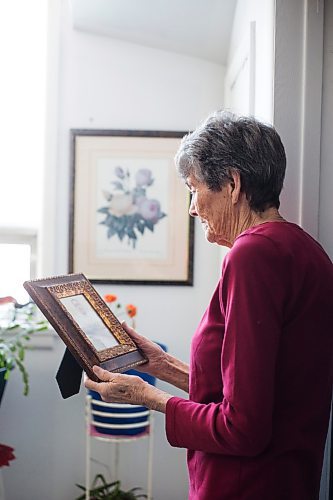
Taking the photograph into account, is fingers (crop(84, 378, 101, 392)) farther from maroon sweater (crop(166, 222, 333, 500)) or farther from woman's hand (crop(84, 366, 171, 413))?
maroon sweater (crop(166, 222, 333, 500))

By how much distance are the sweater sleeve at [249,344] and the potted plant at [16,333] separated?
1.53 metres

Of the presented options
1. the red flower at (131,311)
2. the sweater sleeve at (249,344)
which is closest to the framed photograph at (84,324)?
the sweater sleeve at (249,344)

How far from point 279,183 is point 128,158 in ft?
5.68

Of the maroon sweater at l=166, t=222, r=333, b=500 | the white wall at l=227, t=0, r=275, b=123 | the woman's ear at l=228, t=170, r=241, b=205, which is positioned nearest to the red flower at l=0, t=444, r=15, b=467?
the maroon sweater at l=166, t=222, r=333, b=500

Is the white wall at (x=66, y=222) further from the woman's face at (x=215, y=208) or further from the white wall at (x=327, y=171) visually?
the woman's face at (x=215, y=208)

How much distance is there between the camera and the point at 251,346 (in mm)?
1180

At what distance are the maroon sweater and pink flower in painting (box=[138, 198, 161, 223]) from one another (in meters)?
1.72

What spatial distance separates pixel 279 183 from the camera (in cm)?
137

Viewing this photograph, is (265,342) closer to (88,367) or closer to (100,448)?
(88,367)

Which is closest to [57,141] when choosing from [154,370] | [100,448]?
[100,448]

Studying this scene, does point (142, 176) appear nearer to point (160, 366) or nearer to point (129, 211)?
point (129, 211)

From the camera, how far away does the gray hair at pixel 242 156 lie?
1.34 m

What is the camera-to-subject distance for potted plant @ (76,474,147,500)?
2.97m

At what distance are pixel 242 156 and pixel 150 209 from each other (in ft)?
5.67
